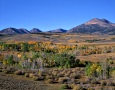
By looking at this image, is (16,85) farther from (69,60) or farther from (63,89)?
(69,60)

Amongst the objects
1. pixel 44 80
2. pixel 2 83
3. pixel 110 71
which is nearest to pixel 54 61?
pixel 110 71

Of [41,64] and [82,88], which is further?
[41,64]

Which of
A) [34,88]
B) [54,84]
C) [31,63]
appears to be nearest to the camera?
[34,88]

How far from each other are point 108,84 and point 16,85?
18.5 m

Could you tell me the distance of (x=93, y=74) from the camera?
70438mm

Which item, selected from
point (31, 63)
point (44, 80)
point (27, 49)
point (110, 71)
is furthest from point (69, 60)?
point (27, 49)

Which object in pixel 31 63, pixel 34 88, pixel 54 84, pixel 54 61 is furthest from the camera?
pixel 54 61

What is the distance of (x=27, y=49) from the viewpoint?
18000 cm

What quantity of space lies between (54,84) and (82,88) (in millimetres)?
7498

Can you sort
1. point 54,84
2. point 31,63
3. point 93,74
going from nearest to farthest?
1. point 54,84
2. point 93,74
3. point 31,63

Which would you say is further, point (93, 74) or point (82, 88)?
point (93, 74)

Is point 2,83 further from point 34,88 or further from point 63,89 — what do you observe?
point 63,89

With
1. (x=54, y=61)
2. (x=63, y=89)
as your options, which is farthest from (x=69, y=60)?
(x=63, y=89)

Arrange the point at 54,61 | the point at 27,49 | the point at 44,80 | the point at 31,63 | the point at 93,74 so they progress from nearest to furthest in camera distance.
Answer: the point at 44,80
the point at 93,74
the point at 31,63
the point at 54,61
the point at 27,49
